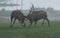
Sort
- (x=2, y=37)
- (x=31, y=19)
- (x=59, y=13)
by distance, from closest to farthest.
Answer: (x=2, y=37), (x=31, y=19), (x=59, y=13)

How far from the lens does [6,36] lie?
15.6 meters

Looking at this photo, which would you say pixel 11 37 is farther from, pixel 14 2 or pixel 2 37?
pixel 14 2

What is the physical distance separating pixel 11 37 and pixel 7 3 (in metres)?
26.0

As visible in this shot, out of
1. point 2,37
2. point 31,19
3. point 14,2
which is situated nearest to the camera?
point 2,37

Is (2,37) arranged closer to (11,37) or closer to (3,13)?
(11,37)

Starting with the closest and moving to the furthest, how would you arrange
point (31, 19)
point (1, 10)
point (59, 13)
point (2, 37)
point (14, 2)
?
point (2, 37) < point (31, 19) < point (14, 2) < point (1, 10) < point (59, 13)

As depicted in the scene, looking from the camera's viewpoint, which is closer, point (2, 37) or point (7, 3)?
point (2, 37)

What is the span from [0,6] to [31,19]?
1862cm

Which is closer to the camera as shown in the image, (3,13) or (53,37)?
(53,37)

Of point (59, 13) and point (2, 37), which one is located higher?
point (2, 37)

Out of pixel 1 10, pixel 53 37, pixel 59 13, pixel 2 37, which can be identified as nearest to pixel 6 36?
pixel 2 37

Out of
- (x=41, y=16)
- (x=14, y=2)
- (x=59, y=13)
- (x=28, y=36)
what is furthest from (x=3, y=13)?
(x=28, y=36)

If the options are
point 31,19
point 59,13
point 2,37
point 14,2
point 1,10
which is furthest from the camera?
point 59,13

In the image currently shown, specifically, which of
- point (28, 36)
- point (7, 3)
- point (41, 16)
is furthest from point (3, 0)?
point (28, 36)
